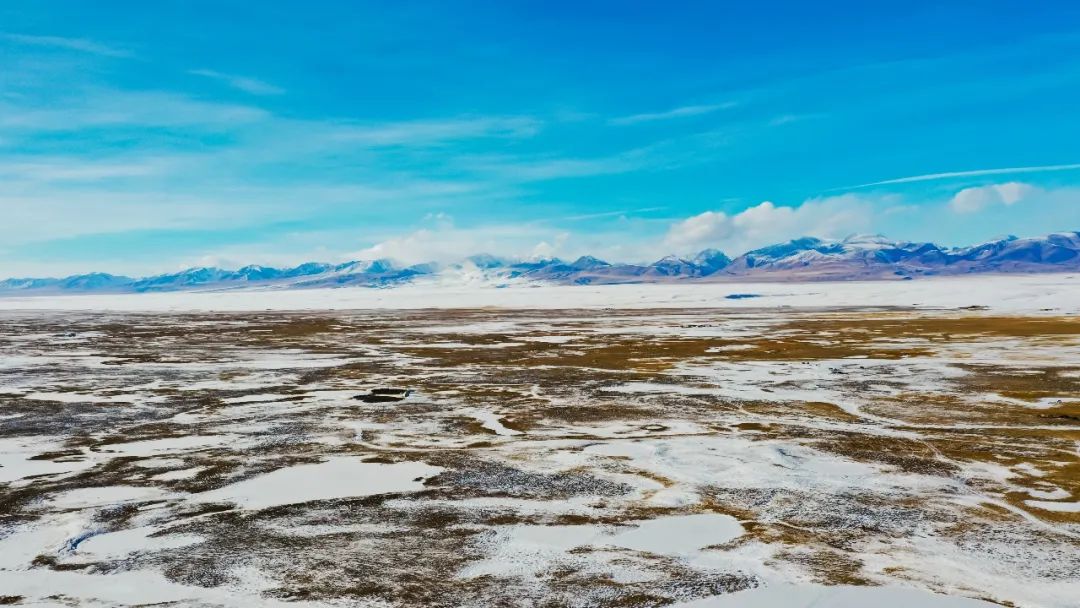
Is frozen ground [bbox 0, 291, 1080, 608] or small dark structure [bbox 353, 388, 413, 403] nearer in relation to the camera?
frozen ground [bbox 0, 291, 1080, 608]

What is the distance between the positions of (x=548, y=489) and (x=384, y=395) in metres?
11.8

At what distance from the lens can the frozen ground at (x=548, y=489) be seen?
877 cm

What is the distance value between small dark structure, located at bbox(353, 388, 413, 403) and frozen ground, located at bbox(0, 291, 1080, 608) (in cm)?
63

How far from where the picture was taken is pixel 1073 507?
37.7 feet

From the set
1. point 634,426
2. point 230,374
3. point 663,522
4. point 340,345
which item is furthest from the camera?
point 340,345

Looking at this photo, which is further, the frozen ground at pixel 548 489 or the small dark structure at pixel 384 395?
the small dark structure at pixel 384 395

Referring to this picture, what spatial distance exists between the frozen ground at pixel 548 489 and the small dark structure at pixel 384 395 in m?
0.63

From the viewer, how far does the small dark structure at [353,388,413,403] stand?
22531 mm

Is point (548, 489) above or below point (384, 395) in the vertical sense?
below

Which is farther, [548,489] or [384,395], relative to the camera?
[384,395]

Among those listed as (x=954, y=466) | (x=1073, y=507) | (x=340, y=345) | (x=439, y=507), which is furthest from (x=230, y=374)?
(x=1073, y=507)

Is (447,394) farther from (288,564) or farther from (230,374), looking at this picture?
(288,564)

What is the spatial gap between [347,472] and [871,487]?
367 inches

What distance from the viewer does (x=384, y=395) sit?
23.5 meters
